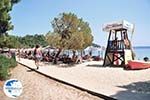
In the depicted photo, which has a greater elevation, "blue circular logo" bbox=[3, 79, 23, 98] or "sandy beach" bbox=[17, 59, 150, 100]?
"blue circular logo" bbox=[3, 79, 23, 98]

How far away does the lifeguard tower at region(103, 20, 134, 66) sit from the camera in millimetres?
27839

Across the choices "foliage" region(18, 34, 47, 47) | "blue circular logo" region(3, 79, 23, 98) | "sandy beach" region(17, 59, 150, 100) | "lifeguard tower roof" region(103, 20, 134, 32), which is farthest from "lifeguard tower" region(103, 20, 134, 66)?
"foliage" region(18, 34, 47, 47)

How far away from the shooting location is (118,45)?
1113 inches

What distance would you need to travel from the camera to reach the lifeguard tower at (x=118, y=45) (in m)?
27.8

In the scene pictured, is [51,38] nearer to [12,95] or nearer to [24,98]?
[24,98]

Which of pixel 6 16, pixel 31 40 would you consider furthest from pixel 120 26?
pixel 31 40

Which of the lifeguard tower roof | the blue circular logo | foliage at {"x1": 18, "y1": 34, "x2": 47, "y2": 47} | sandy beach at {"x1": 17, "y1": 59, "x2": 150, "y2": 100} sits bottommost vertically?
sandy beach at {"x1": 17, "y1": 59, "x2": 150, "y2": 100}

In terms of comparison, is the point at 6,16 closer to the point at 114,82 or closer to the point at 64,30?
the point at 64,30

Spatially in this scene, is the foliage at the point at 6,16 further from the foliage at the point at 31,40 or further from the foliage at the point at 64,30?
the foliage at the point at 31,40

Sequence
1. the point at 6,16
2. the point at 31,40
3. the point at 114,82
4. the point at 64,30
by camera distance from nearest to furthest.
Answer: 1. the point at 114,82
2. the point at 6,16
3. the point at 64,30
4. the point at 31,40

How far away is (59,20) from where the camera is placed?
34.8 meters

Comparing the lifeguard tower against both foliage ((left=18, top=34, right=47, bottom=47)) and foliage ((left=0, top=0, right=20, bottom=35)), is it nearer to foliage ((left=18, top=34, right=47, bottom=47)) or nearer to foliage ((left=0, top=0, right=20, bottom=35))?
foliage ((left=0, top=0, right=20, bottom=35))

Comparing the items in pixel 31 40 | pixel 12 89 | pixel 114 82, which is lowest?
pixel 114 82

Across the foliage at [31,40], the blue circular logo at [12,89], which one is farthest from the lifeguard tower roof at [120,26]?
the foliage at [31,40]
